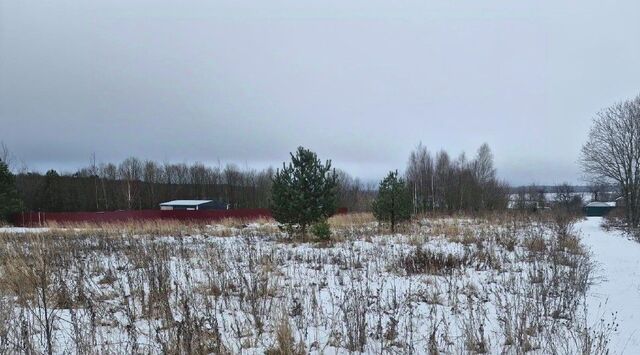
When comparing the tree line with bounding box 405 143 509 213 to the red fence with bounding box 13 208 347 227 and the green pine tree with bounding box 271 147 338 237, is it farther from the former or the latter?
the green pine tree with bounding box 271 147 338 237

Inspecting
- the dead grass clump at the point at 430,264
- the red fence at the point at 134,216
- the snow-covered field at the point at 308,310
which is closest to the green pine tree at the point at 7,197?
the red fence at the point at 134,216

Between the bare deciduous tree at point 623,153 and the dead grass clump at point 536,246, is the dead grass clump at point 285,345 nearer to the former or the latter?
the dead grass clump at point 536,246

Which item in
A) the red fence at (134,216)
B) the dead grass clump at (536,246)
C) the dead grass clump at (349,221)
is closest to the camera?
the dead grass clump at (536,246)

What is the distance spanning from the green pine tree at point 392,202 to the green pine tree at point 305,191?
3983 millimetres

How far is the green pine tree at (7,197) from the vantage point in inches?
1201

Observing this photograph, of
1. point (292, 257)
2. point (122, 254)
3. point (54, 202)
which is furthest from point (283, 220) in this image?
point (54, 202)

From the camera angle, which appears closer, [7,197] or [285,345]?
[285,345]

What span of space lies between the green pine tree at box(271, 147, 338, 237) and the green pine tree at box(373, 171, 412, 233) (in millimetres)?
3983

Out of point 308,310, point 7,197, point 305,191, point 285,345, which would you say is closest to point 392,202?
point 305,191

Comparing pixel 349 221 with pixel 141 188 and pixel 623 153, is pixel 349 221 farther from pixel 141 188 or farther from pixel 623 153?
pixel 141 188

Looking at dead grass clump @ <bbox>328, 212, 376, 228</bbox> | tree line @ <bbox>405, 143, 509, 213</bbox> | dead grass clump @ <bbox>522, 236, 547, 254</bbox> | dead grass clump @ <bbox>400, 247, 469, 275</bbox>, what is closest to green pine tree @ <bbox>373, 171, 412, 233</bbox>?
dead grass clump @ <bbox>328, 212, 376, 228</bbox>

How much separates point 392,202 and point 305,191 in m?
4.94

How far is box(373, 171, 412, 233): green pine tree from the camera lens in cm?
1666

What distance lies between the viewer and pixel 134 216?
1078 inches
